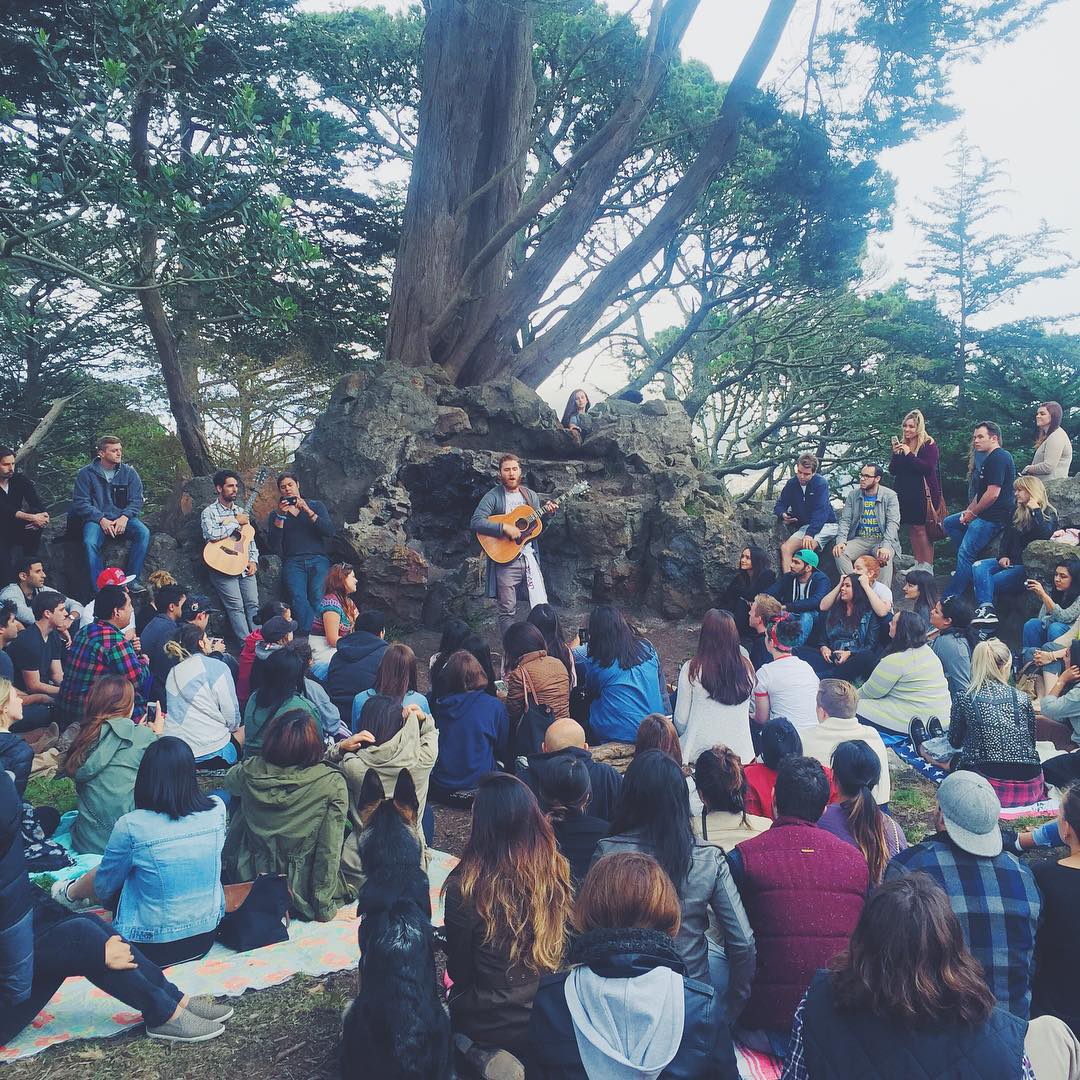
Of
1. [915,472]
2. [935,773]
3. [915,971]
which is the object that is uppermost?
[915,472]

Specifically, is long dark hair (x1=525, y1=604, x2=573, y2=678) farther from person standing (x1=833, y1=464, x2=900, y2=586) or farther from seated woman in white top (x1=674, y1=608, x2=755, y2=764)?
person standing (x1=833, y1=464, x2=900, y2=586)

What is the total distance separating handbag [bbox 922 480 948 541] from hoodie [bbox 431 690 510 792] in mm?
6155

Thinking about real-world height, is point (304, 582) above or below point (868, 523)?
below

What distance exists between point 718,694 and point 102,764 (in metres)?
3.48

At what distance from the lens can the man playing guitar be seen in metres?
9.14

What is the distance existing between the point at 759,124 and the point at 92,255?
9114mm

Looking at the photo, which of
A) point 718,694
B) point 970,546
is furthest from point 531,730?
point 970,546

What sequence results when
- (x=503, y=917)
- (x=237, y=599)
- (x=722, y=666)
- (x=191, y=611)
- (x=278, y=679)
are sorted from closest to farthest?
(x=503, y=917), (x=278, y=679), (x=722, y=666), (x=191, y=611), (x=237, y=599)

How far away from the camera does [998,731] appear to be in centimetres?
523

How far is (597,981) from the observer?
247cm

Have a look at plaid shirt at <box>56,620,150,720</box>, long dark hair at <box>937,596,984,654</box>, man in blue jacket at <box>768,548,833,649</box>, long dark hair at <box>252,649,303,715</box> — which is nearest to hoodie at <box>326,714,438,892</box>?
long dark hair at <box>252,649,303,715</box>

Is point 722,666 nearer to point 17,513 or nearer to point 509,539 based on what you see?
point 509,539

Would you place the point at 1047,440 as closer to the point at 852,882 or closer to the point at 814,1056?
the point at 852,882

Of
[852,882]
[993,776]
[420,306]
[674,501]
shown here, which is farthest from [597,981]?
[420,306]
